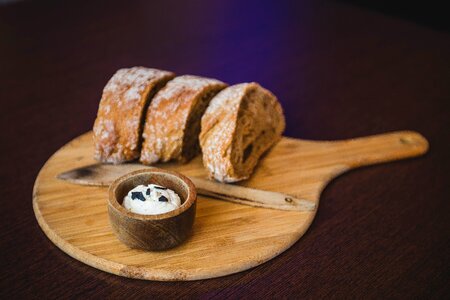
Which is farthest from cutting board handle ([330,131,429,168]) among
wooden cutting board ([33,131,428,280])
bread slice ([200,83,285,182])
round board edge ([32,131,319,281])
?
round board edge ([32,131,319,281])

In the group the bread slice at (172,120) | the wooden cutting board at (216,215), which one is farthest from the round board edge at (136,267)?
the bread slice at (172,120)

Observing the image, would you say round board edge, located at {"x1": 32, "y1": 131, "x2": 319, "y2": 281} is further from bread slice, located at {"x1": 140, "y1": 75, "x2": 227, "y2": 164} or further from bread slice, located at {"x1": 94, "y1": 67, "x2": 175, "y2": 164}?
bread slice, located at {"x1": 140, "y1": 75, "x2": 227, "y2": 164}

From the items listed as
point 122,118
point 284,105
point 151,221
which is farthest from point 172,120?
point 284,105

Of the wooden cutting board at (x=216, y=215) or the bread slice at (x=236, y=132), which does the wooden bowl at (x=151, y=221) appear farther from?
the bread slice at (x=236, y=132)

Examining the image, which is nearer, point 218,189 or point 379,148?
point 218,189

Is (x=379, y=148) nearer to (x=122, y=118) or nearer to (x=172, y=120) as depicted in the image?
(x=172, y=120)

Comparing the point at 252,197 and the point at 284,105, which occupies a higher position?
the point at 284,105
